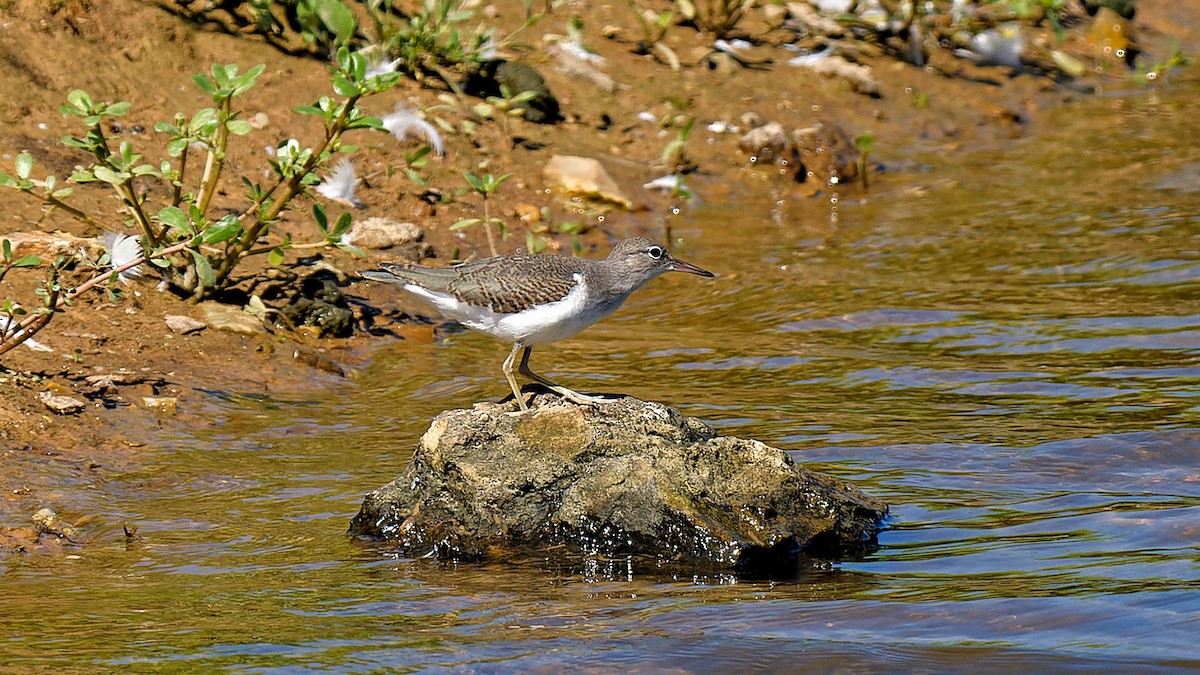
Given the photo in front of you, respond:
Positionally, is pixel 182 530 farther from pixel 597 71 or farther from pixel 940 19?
pixel 940 19

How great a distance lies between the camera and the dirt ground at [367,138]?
7941 mm

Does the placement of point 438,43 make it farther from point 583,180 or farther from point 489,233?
point 489,233

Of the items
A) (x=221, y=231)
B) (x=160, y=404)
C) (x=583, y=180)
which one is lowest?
(x=160, y=404)

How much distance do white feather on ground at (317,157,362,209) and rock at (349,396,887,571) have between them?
4.89 metres

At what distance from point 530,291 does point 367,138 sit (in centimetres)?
471

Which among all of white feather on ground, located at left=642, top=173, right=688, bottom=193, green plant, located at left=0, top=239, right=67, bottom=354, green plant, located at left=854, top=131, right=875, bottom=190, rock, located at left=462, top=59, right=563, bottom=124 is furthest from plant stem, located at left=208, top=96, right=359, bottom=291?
green plant, located at left=854, top=131, right=875, bottom=190

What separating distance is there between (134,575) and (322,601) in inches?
34.8

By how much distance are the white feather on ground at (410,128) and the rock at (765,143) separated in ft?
9.65

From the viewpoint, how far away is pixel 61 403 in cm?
761

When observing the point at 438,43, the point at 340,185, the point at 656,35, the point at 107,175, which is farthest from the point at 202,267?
the point at 656,35

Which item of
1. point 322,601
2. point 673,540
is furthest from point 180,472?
point 673,540

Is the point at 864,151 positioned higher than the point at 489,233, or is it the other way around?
the point at 864,151

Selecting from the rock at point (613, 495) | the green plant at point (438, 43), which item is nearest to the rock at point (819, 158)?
the green plant at point (438, 43)

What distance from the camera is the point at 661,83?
1364cm
